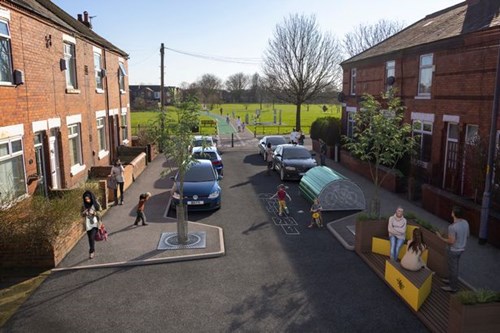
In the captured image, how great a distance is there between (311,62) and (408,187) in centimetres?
2707

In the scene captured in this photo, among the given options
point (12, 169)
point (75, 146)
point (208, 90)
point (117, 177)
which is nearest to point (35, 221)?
point (12, 169)

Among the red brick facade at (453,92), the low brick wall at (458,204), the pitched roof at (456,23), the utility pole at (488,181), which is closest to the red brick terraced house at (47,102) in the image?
the utility pole at (488,181)

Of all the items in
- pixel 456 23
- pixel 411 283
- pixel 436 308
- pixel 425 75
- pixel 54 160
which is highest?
pixel 456 23

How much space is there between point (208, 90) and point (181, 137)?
9365cm

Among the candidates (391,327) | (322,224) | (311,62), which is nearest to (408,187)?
(322,224)

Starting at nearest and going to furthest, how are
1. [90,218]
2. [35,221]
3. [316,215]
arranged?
[35,221] → [90,218] → [316,215]

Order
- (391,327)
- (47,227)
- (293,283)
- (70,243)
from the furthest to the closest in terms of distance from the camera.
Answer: (70,243) → (47,227) → (293,283) → (391,327)

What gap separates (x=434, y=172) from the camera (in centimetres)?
1620

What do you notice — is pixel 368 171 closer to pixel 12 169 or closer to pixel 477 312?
pixel 477 312

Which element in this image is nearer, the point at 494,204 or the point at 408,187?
the point at 494,204

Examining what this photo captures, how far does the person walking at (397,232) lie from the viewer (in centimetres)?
902

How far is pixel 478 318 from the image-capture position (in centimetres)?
601

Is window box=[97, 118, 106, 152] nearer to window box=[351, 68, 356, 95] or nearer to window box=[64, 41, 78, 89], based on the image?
window box=[64, 41, 78, 89]

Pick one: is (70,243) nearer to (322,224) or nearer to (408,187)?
(322,224)
